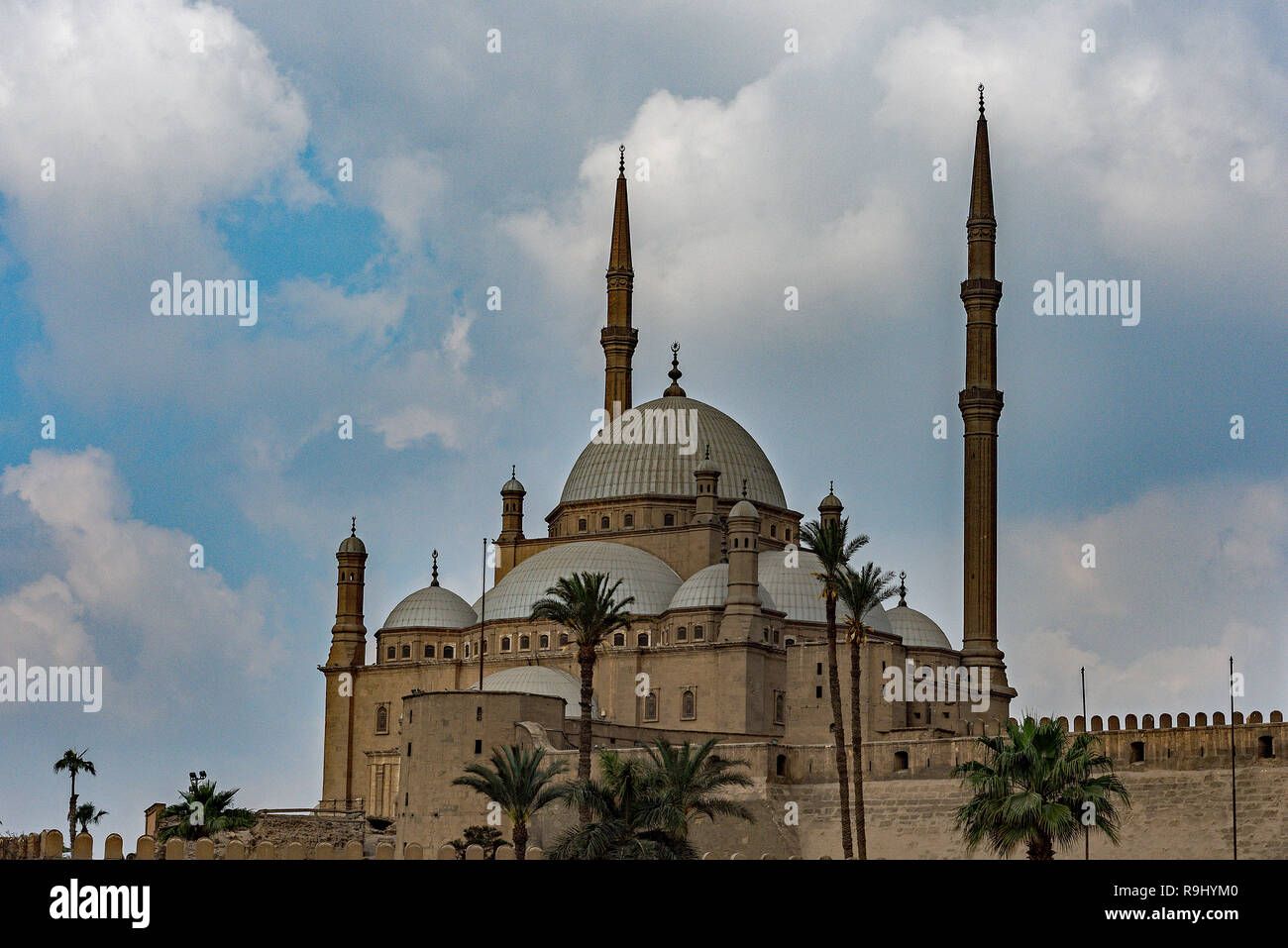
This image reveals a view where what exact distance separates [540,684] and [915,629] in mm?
12545

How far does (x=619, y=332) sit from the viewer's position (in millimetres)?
73438

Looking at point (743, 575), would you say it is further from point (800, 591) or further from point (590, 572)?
point (590, 572)

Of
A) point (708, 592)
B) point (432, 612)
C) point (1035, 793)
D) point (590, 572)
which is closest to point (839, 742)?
point (1035, 793)

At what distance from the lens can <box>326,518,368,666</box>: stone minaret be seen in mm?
71438

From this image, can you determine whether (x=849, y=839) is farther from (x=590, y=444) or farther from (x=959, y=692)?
(x=590, y=444)

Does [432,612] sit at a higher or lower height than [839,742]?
higher

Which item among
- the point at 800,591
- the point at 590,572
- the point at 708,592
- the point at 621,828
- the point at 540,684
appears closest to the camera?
the point at 621,828

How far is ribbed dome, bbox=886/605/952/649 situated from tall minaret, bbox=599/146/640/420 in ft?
43.1

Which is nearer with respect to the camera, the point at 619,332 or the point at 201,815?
the point at 201,815

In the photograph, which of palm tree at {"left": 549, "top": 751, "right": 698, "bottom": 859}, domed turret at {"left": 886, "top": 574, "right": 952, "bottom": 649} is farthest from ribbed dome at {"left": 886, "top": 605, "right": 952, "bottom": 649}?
palm tree at {"left": 549, "top": 751, "right": 698, "bottom": 859}

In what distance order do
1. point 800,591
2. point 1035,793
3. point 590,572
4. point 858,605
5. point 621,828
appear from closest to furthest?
1. point 1035,793
2. point 621,828
3. point 858,605
4. point 800,591
5. point 590,572
